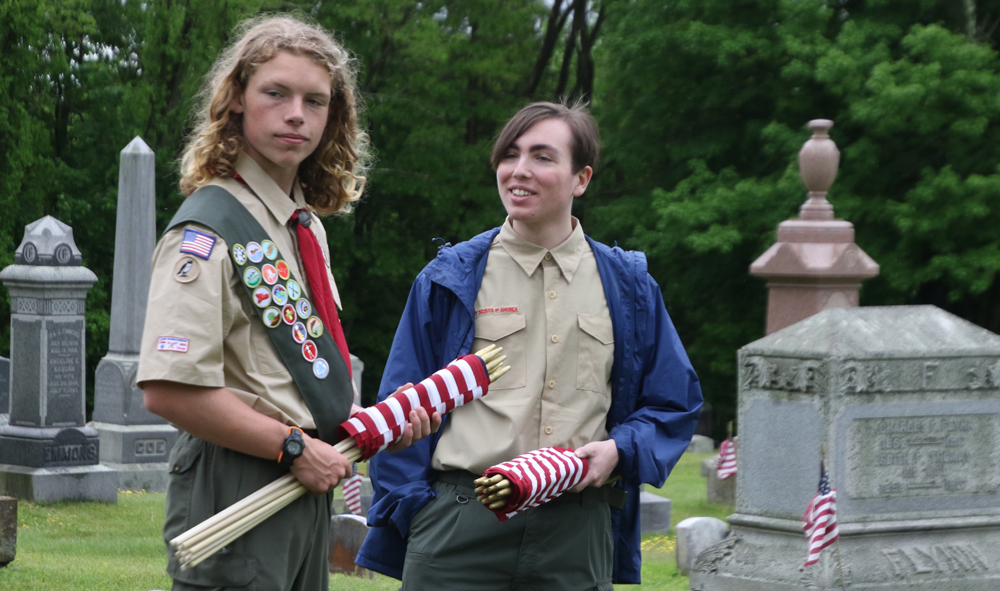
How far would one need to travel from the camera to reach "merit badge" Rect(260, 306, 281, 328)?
265 centimetres

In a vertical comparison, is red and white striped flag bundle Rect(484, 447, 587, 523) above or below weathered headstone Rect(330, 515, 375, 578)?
above

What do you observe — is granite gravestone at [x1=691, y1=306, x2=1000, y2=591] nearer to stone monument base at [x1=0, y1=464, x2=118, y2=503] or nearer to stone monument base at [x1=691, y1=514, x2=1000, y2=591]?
stone monument base at [x1=691, y1=514, x2=1000, y2=591]

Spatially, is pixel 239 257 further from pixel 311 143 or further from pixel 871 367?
pixel 871 367

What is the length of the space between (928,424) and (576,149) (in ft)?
11.1

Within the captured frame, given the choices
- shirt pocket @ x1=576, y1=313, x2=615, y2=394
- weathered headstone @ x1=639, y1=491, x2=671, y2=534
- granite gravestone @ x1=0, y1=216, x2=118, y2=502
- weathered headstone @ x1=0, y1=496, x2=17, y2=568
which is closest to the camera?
shirt pocket @ x1=576, y1=313, x2=615, y2=394

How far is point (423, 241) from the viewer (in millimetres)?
27219

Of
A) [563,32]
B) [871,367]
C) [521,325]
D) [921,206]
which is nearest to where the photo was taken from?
[521,325]

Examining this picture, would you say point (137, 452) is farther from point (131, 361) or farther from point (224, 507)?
point (224, 507)

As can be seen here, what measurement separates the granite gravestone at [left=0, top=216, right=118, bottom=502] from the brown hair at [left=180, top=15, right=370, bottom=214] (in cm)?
739

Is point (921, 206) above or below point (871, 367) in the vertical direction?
above

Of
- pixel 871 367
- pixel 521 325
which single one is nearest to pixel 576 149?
pixel 521 325

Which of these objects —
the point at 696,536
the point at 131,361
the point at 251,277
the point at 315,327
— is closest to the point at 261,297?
the point at 251,277

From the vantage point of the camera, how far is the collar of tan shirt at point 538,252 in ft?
11.6

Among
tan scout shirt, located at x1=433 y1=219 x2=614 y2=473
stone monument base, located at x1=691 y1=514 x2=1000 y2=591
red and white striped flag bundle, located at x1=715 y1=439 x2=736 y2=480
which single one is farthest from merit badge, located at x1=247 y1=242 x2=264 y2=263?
red and white striped flag bundle, located at x1=715 y1=439 x2=736 y2=480
